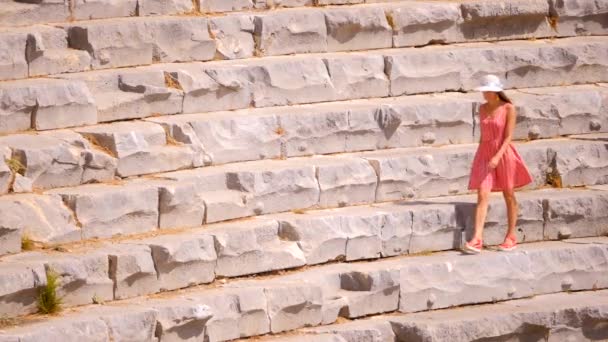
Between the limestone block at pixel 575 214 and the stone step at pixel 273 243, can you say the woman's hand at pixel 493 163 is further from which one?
the limestone block at pixel 575 214

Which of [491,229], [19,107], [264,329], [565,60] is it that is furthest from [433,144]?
[19,107]

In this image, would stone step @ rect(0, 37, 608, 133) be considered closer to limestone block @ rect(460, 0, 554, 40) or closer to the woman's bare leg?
limestone block @ rect(460, 0, 554, 40)

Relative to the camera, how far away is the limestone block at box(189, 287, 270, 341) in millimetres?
10422

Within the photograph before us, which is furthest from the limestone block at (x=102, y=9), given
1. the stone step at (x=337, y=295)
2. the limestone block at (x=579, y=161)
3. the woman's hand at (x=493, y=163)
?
the limestone block at (x=579, y=161)

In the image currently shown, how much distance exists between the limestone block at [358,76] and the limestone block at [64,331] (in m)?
3.87

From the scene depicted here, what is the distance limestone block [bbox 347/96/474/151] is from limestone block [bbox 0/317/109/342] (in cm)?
345

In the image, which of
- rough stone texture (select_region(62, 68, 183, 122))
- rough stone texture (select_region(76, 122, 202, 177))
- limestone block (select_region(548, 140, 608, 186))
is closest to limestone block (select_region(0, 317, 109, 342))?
rough stone texture (select_region(76, 122, 202, 177))

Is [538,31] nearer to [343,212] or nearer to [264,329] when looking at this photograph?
[343,212]

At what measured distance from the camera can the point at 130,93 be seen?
38.2 ft

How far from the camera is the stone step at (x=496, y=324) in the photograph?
10922 mm

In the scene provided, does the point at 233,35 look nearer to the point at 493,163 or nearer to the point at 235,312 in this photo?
the point at 493,163

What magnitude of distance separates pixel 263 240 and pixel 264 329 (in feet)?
2.54

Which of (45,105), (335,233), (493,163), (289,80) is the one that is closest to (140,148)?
(45,105)

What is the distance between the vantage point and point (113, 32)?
11914 mm
